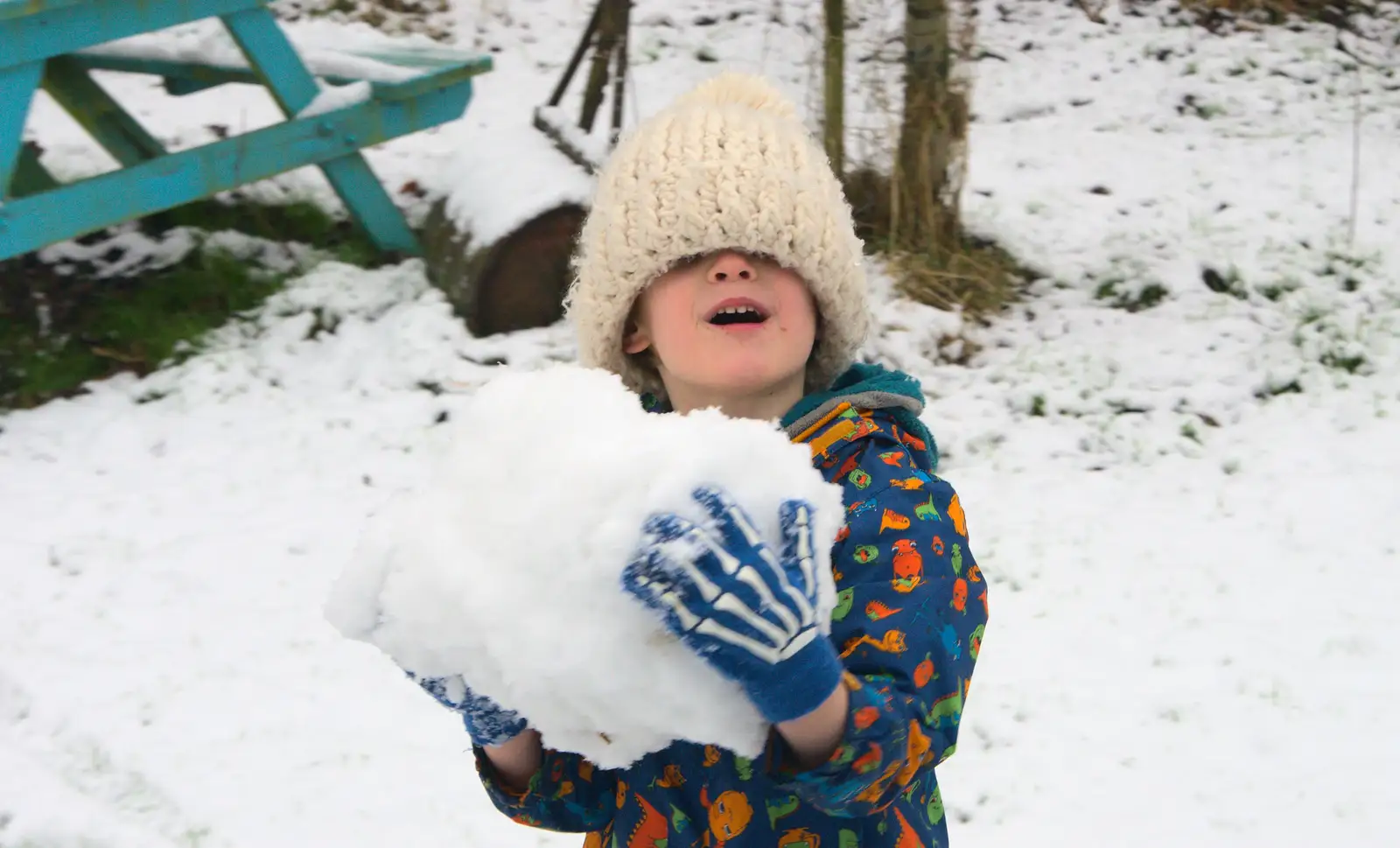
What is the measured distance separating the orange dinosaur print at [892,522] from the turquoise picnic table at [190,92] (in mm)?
4307

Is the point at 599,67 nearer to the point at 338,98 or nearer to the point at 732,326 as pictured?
the point at 338,98

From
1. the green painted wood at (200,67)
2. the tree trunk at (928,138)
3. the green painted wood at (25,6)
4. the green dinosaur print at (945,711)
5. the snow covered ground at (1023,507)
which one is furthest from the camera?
the green painted wood at (200,67)

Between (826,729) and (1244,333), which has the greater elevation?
(826,729)

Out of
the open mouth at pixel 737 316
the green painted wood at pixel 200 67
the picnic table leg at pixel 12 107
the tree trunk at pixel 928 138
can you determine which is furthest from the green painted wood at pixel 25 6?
the open mouth at pixel 737 316

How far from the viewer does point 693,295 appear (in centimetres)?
142

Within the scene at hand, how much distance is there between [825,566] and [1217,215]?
5.50 m

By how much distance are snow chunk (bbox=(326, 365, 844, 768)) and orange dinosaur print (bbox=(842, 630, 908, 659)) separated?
113 millimetres

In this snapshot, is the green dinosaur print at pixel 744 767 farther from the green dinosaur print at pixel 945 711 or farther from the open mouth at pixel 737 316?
the open mouth at pixel 737 316

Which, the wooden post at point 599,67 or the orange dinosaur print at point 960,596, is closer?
the orange dinosaur print at point 960,596

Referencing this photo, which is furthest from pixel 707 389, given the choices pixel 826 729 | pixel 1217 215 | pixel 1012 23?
pixel 1012 23

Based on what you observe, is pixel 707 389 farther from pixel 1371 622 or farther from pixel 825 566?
pixel 1371 622

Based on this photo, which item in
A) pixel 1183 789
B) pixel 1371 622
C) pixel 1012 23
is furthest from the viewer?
pixel 1012 23

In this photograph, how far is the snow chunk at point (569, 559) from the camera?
1.04m

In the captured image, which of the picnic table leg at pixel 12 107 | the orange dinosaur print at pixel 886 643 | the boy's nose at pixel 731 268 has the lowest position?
the picnic table leg at pixel 12 107
